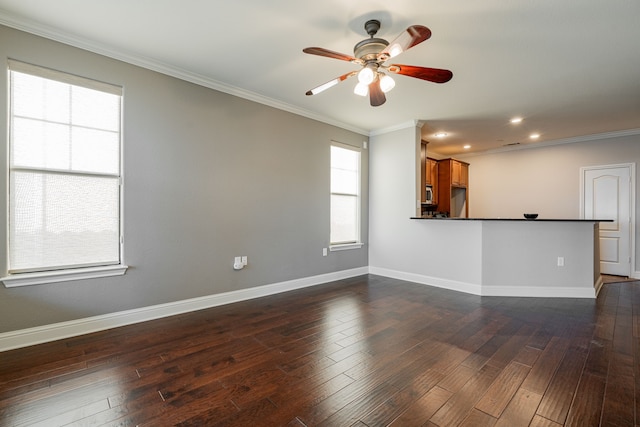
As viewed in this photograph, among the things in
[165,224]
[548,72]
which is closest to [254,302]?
[165,224]

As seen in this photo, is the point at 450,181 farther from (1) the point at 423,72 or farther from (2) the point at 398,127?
(1) the point at 423,72

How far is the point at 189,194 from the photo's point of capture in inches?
131

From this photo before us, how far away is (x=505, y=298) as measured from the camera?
396cm

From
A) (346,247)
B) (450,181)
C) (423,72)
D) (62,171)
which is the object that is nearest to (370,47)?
(423,72)

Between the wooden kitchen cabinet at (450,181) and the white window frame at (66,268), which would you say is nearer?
the white window frame at (66,268)

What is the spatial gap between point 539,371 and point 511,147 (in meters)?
5.84

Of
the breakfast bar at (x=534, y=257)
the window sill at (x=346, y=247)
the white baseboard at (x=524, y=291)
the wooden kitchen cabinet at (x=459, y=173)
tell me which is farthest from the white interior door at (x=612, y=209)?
the window sill at (x=346, y=247)

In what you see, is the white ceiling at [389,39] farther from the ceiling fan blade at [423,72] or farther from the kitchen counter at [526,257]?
the kitchen counter at [526,257]

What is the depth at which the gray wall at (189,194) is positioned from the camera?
2.59m

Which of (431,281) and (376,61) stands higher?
(376,61)

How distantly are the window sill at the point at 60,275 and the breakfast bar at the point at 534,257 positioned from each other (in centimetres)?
455

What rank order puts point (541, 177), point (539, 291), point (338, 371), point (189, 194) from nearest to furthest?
point (338, 371) < point (189, 194) < point (539, 291) < point (541, 177)

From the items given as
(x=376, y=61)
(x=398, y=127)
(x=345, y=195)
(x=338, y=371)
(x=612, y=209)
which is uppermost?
(x=398, y=127)

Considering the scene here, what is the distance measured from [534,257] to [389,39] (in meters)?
3.63
